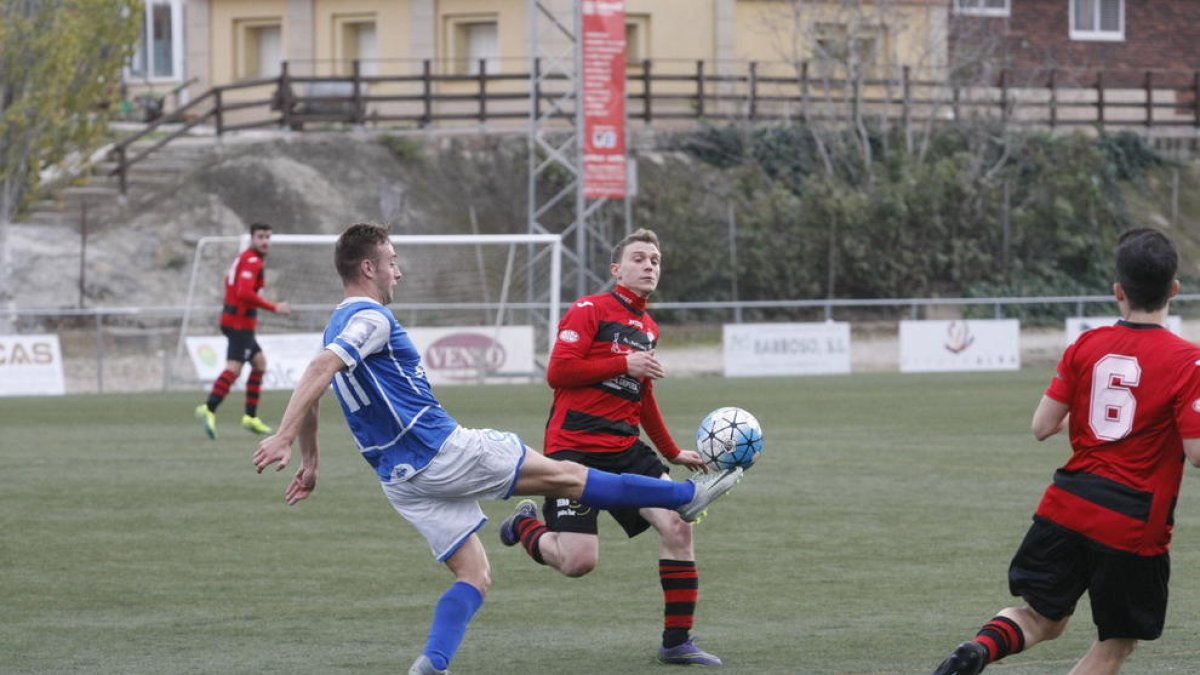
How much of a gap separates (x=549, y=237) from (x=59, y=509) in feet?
57.9

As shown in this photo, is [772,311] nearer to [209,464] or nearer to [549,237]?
[549,237]

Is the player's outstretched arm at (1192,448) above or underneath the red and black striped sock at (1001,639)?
above

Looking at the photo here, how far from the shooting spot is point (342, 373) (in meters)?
6.95

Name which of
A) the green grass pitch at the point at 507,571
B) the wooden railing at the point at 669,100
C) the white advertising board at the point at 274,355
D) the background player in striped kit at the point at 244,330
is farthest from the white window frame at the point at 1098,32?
the background player in striped kit at the point at 244,330

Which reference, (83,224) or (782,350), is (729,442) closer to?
(782,350)

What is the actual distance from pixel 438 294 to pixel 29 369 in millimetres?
7318

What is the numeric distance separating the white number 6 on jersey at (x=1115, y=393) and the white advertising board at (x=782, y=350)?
24843 millimetres

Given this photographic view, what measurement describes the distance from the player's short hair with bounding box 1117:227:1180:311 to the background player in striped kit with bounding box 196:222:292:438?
13.9 m

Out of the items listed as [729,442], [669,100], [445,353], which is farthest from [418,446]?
[669,100]

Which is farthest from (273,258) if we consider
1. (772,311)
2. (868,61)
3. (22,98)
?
(868,61)

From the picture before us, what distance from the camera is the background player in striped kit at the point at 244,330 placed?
19.5m

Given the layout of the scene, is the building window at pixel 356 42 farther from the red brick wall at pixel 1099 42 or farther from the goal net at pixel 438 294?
the red brick wall at pixel 1099 42

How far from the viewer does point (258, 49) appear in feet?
152

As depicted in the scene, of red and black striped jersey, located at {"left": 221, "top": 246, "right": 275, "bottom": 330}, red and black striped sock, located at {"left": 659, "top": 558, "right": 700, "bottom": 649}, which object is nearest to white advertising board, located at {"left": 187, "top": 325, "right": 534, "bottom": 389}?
red and black striped jersey, located at {"left": 221, "top": 246, "right": 275, "bottom": 330}
